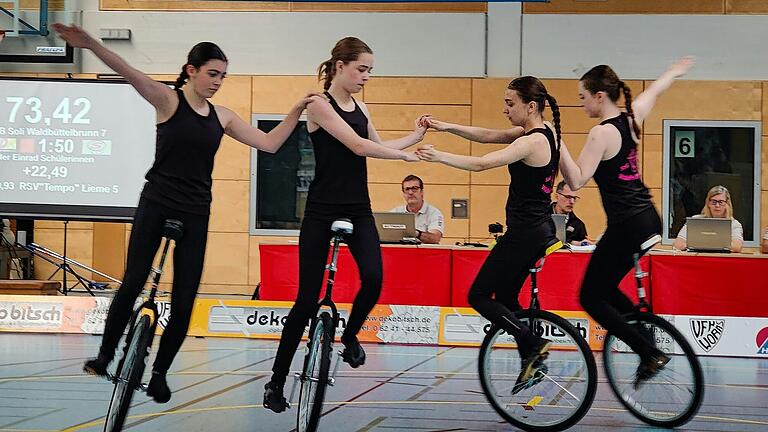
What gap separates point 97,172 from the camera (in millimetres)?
10539

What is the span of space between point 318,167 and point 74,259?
938 centimetres

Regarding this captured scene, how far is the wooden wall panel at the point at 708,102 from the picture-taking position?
39.7 feet

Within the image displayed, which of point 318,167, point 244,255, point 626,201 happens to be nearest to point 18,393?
point 318,167

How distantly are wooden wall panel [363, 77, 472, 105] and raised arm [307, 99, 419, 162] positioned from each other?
8.23m

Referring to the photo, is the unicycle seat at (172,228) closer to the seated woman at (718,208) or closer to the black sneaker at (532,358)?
the black sneaker at (532,358)

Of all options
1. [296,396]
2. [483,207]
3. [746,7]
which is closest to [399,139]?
[296,396]

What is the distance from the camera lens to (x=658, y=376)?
4.96 m

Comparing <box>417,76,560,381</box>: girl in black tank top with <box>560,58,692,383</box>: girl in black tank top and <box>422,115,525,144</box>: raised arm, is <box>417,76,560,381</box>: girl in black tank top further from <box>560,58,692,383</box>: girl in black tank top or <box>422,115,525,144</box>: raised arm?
<box>560,58,692,383</box>: girl in black tank top

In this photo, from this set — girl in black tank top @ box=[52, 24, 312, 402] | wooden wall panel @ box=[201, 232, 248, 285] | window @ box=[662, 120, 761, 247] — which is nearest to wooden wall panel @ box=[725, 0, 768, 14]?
window @ box=[662, 120, 761, 247]

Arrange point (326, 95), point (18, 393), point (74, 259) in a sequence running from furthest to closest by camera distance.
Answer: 1. point (74, 259)
2. point (18, 393)
3. point (326, 95)

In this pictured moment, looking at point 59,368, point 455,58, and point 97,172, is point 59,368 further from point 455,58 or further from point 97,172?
point 455,58

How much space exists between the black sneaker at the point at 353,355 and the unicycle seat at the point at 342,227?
1.75 feet

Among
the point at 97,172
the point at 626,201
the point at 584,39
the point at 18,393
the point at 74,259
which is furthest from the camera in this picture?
the point at 74,259

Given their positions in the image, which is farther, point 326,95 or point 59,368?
point 59,368
